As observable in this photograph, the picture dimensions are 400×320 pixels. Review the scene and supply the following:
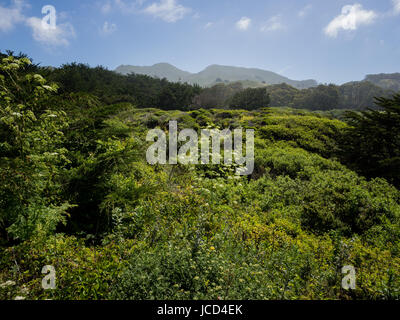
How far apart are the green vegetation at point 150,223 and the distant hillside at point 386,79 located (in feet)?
416

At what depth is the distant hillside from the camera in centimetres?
9636

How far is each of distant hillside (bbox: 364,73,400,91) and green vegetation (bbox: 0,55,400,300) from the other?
127 meters

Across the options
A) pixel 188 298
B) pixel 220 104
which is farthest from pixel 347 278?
pixel 220 104

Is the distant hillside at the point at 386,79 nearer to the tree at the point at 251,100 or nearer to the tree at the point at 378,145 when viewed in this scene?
the tree at the point at 251,100

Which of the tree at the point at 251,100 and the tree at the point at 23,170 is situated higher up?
the tree at the point at 251,100

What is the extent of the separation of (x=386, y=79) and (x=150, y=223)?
14605 centimetres

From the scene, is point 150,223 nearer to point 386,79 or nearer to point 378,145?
point 378,145

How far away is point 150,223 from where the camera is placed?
12.2 ft

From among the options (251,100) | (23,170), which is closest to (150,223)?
(23,170)

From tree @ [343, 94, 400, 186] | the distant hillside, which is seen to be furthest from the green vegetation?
the distant hillside

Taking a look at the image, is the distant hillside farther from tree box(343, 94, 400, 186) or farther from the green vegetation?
the green vegetation

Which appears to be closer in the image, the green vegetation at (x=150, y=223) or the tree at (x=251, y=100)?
the green vegetation at (x=150, y=223)

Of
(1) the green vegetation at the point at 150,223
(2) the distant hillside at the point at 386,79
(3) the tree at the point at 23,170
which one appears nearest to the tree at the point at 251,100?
(1) the green vegetation at the point at 150,223

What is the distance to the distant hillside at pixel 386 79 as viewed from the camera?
96.4 meters
